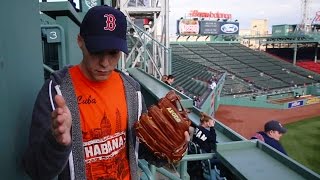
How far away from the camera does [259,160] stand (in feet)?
5.37

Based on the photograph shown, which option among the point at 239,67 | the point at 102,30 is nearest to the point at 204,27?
the point at 239,67

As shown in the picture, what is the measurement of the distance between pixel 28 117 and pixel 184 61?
2294 cm

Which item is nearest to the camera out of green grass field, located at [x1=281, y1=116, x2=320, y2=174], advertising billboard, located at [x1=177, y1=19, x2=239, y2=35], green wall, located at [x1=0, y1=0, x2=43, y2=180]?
green wall, located at [x1=0, y1=0, x2=43, y2=180]

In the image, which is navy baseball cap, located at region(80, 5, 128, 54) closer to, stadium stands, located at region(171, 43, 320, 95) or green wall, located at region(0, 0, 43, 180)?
green wall, located at region(0, 0, 43, 180)

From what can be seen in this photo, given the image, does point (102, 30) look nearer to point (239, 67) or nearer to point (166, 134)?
point (166, 134)

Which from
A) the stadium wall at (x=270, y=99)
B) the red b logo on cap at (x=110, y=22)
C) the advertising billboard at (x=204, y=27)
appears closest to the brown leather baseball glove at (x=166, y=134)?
the red b logo on cap at (x=110, y=22)

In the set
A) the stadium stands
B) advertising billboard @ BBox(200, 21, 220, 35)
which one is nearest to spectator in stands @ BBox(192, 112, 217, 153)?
the stadium stands

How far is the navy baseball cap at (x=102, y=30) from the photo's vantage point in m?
1.13

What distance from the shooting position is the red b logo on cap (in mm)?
1162

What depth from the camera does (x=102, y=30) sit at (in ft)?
3.78

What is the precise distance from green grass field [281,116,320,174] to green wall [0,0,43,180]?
10313 mm

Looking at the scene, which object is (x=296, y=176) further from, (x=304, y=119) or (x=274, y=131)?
(x=304, y=119)

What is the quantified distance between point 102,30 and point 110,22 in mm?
45

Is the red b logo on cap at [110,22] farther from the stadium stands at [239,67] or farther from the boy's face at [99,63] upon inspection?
the stadium stands at [239,67]
